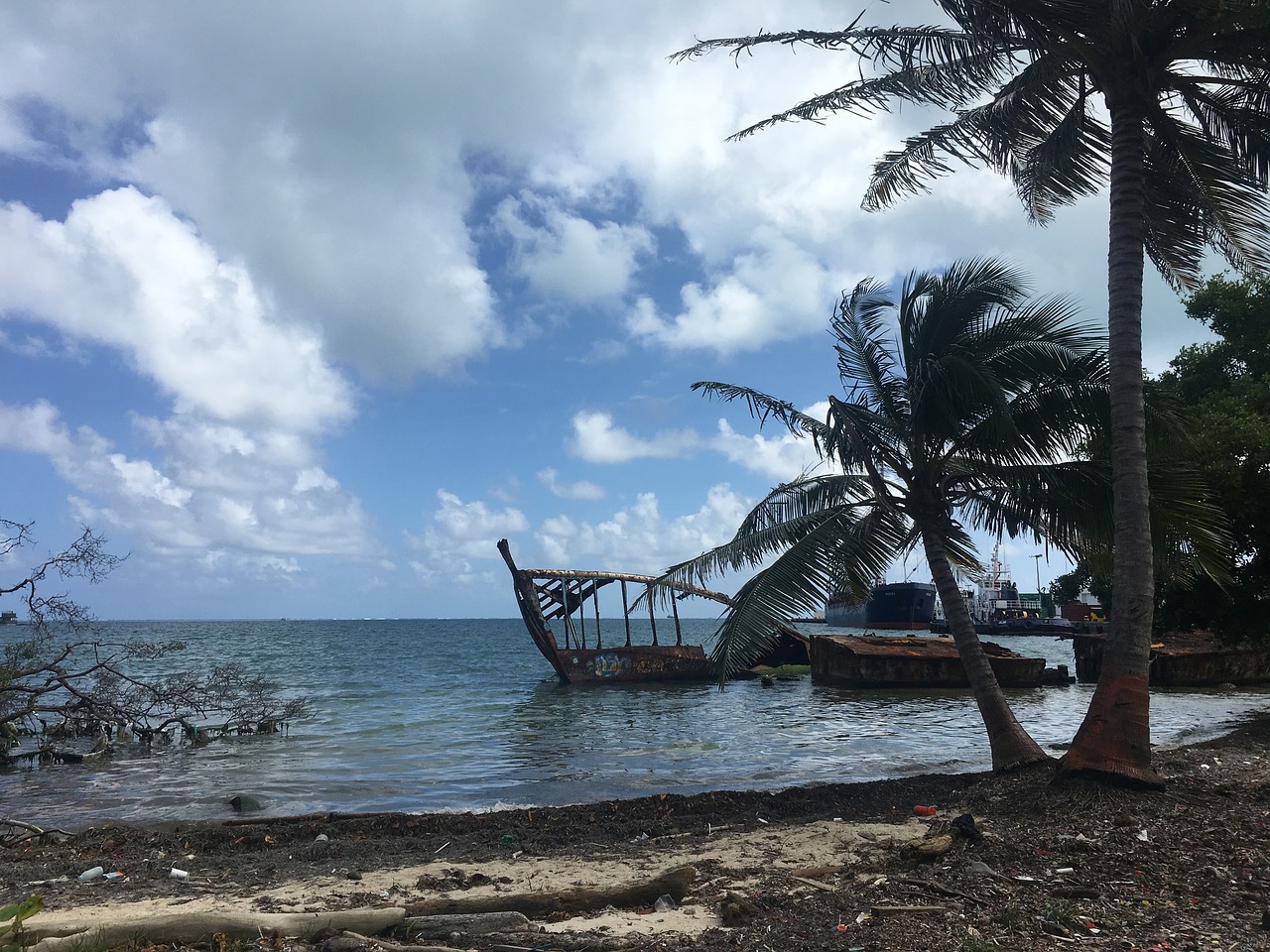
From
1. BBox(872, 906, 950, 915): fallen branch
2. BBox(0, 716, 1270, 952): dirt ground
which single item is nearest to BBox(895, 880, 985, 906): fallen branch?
BBox(0, 716, 1270, 952): dirt ground

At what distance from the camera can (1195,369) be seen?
68.2 feet

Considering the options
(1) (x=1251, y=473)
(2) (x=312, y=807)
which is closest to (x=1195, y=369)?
(1) (x=1251, y=473)

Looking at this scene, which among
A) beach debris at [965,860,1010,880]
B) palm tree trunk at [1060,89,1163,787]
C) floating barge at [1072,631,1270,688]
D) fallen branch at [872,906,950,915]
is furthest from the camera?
floating barge at [1072,631,1270,688]

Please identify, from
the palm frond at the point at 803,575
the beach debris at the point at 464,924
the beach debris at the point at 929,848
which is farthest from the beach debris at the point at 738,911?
the palm frond at the point at 803,575

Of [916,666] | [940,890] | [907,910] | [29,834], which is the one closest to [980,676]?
[940,890]

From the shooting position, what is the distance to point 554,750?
17656 millimetres

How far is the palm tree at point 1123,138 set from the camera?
25.2 ft

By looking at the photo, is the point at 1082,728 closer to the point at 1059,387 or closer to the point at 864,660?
the point at 1059,387

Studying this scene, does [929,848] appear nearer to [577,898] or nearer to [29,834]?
[577,898]

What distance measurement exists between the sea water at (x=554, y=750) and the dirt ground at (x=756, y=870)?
97.9 inches

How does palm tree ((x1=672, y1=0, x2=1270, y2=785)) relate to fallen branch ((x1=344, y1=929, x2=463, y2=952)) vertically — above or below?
above

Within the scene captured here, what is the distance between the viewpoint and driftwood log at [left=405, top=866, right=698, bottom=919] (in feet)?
18.9

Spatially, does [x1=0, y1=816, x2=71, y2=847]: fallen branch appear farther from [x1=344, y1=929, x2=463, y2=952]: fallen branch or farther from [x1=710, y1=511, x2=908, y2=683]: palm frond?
[x1=710, y1=511, x2=908, y2=683]: palm frond

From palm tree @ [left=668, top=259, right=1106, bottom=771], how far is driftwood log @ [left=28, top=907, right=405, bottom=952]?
4.69 metres
